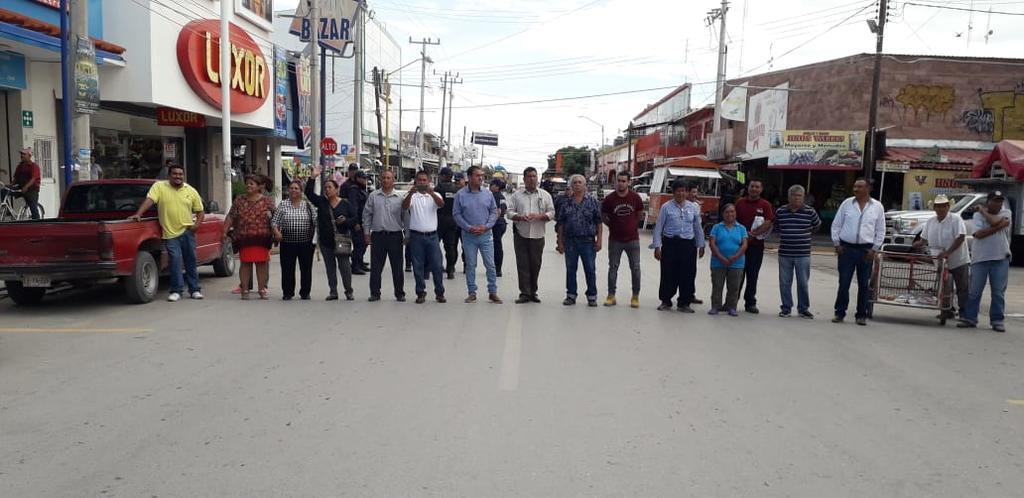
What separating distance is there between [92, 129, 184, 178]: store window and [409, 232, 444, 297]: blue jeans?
1497 centimetres

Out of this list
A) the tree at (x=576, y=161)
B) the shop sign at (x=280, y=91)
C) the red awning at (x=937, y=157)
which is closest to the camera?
the shop sign at (x=280, y=91)

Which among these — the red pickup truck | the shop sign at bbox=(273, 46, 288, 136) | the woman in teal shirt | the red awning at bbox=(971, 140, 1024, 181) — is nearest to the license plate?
the red pickup truck

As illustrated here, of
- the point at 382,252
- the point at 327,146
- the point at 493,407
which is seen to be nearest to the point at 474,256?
the point at 382,252

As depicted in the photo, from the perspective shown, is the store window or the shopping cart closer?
the shopping cart

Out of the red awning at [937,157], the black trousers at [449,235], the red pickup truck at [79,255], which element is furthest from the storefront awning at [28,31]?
the red awning at [937,157]

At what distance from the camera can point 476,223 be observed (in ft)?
34.3

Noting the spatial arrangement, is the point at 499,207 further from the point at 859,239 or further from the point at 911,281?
the point at 911,281

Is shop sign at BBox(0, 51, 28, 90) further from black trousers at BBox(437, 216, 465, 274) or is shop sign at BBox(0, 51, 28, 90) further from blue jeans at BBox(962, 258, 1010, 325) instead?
blue jeans at BBox(962, 258, 1010, 325)

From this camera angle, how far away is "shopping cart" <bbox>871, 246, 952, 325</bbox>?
10220 mm

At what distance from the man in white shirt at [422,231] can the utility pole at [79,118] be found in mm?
6901

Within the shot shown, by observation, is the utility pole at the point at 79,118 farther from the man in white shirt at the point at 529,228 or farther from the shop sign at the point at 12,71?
the man in white shirt at the point at 529,228

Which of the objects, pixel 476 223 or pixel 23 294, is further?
pixel 476 223

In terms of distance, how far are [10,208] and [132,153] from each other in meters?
8.93

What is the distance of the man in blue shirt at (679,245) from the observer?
407 inches
